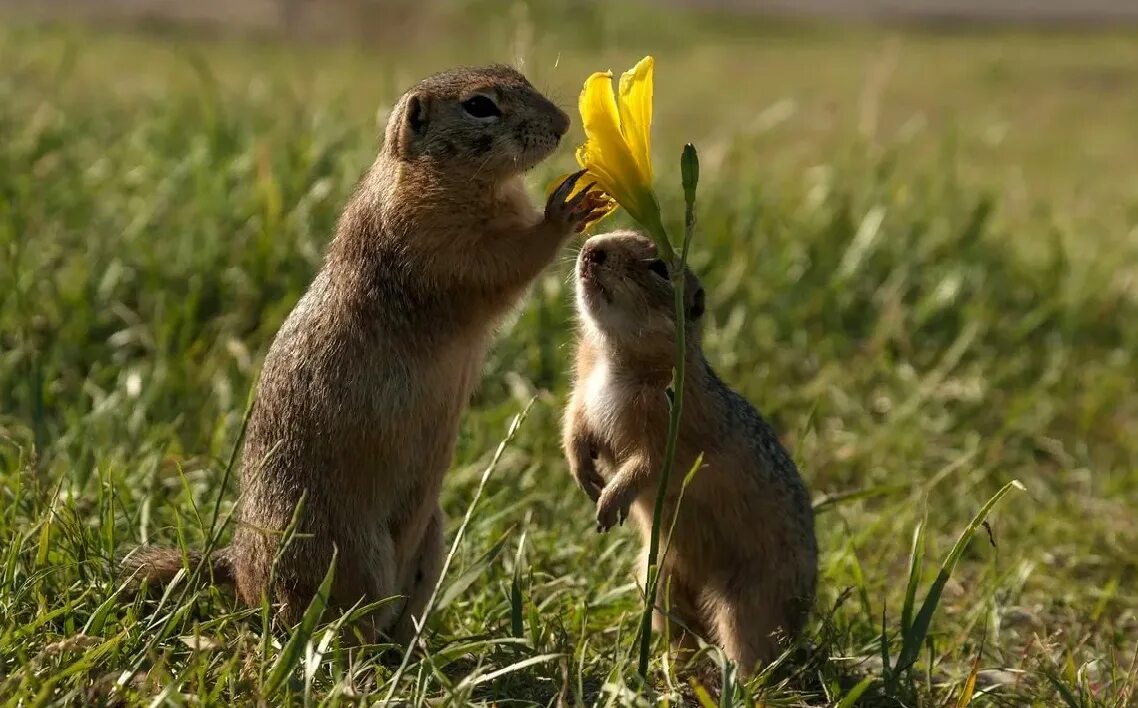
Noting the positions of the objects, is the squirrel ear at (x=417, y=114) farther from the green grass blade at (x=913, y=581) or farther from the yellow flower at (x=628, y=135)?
the green grass blade at (x=913, y=581)

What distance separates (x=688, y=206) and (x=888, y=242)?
14.4ft

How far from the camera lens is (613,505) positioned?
350 centimetres

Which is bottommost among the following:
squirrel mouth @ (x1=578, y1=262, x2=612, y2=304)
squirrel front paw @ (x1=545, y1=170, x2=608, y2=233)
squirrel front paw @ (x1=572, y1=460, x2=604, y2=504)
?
squirrel front paw @ (x1=572, y1=460, x2=604, y2=504)

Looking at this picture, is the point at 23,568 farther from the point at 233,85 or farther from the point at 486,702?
the point at 233,85

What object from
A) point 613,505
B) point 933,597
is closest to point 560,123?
point 613,505

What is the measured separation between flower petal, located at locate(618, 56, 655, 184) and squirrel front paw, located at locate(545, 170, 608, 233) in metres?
0.72

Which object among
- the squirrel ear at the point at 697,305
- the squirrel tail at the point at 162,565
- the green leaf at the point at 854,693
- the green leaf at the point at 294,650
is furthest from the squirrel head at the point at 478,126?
the green leaf at the point at 854,693

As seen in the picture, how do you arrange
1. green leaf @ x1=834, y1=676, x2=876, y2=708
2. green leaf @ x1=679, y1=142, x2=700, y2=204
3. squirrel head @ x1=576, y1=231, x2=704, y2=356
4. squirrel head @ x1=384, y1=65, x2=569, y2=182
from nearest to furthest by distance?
green leaf @ x1=679, y1=142, x2=700, y2=204 → green leaf @ x1=834, y1=676, x2=876, y2=708 → squirrel head @ x1=576, y1=231, x2=704, y2=356 → squirrel head @ x1=384, y1=65, x2=569, y2=182

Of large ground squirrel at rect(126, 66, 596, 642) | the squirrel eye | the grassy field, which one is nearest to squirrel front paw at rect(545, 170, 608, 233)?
large ground squirrel at rect(126, 66, 596, 642)

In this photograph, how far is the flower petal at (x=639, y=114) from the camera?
2.82 meters

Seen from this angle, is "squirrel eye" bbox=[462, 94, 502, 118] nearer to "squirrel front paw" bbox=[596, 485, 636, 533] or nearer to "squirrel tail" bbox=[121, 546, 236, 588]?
"squirrel front paw" bbox=[596, 485, 636, 533]

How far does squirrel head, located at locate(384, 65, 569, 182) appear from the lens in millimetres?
3729

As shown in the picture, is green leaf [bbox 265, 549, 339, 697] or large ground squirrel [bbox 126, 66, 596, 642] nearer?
green leaf [bbox 265, 549, 339, 697]

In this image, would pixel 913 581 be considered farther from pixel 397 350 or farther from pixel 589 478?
pixel 397 350
